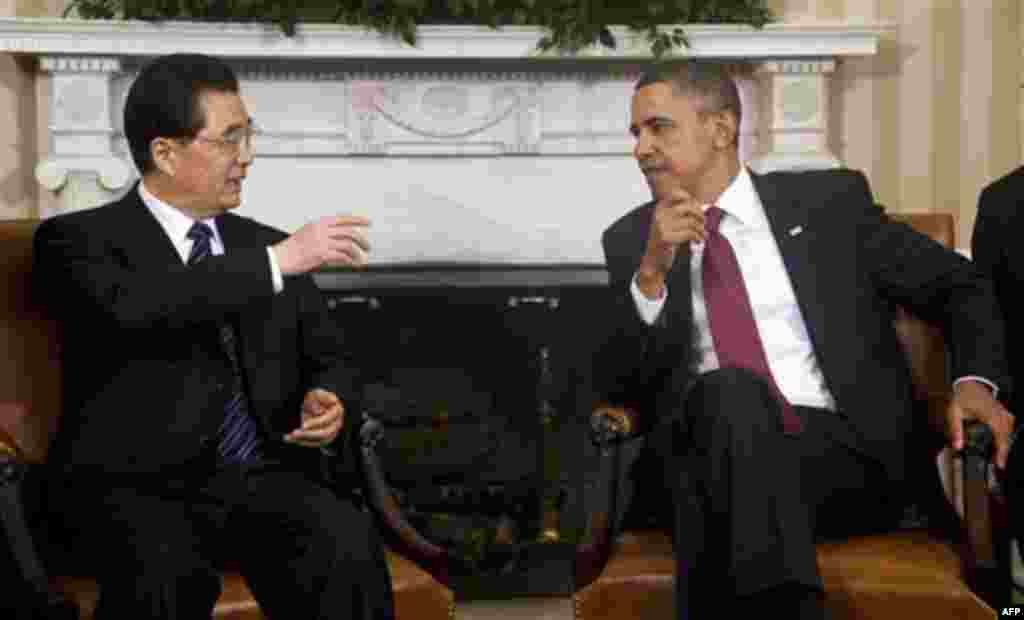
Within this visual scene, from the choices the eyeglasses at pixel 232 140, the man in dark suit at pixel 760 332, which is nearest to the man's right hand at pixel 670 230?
the man in dark suit at pixel 760 332

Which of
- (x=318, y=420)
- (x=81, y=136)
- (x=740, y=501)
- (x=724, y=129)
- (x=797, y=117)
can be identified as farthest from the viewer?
(x=797, y=117)

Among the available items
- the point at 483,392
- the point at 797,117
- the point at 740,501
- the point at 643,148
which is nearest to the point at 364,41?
the point at 483,392

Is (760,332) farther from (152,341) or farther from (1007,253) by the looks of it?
(152,341)

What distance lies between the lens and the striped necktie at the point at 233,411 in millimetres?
2877

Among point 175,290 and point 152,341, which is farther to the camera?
point 152,341

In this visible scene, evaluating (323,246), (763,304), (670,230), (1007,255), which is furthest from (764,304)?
(323,246)

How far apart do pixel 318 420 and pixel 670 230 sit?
675 millimetres

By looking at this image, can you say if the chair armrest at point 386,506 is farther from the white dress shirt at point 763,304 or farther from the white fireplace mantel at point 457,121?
the white fireplace mantel at point 457,121

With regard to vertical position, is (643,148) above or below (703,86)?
below

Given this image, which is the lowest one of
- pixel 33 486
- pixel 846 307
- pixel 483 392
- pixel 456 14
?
pixel 483 392

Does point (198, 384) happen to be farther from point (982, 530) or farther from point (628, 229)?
point (982, 530)

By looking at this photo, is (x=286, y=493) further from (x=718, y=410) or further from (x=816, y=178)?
(x=816, y=178)

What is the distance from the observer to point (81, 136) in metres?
4.29

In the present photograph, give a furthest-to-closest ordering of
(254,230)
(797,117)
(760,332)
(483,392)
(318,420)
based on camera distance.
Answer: (483,392) < (797,117) < (760,332) < (254,230) < (318,420)
